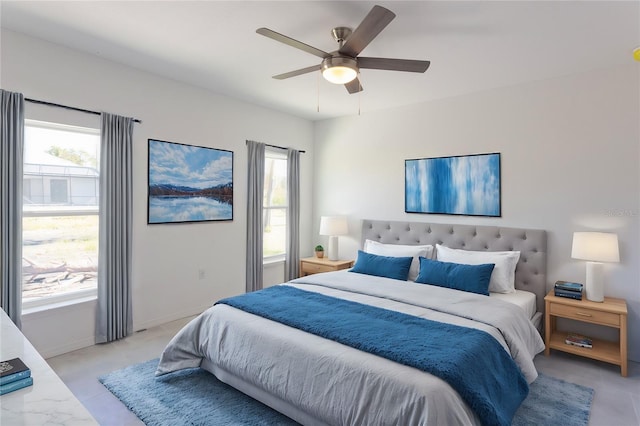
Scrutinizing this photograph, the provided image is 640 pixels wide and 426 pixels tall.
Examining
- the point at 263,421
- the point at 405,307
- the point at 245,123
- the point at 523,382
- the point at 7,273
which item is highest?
the point at 245,123

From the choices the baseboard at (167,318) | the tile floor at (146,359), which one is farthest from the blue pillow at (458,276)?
the baseboard at (167,318)

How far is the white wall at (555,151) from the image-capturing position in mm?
3193

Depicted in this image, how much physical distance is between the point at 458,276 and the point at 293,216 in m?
2.58

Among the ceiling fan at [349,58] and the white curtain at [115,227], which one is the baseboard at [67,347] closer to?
the white curtain at [115,227]

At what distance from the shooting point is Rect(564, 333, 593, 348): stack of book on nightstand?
3111mm

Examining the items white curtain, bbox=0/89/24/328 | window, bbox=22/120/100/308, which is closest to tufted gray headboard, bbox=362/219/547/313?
window, bbox=22/120/100/308

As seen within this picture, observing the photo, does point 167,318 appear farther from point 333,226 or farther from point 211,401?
point 333,226

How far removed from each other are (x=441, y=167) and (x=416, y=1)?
2.31 meters

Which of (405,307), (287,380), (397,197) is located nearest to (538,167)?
(397,197)

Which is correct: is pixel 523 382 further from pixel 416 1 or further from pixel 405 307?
pixel 416 1

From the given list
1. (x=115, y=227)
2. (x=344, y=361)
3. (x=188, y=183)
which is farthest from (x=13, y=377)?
(x=188, y=183)

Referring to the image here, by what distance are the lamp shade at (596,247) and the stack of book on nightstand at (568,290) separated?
275mm

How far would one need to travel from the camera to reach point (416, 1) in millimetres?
2250

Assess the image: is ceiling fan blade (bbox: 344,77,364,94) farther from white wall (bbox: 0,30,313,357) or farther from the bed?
white wall (bbox: 0,30,313,357)
